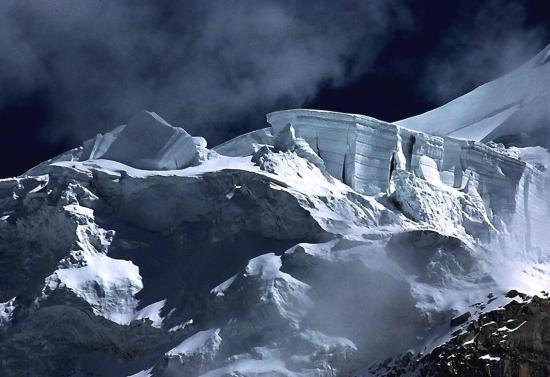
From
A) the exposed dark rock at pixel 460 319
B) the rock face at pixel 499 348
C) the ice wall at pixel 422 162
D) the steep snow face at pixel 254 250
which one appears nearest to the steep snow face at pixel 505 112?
the ice wall at pixel 422 162

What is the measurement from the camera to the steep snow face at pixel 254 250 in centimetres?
7306

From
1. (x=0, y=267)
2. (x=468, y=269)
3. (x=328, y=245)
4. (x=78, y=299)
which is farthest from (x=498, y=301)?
(x=0, y=267)

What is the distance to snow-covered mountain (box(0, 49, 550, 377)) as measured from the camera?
238 feet

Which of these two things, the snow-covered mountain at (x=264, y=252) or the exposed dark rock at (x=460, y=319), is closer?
the exposed dark rock at (x=460, y=319)

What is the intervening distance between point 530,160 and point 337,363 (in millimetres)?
30353

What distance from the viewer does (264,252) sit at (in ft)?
254

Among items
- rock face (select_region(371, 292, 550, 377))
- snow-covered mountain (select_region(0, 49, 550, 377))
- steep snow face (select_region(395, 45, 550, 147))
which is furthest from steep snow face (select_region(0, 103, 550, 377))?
steep snow face (select_region(395, 45, 550, 147))

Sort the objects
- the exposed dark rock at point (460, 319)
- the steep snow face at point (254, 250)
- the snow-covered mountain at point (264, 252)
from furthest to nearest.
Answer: the steep snow face at point (254, 250)
the snow-covered mountain at point (264, 252)
the exposed dark rock at point (460, 319)

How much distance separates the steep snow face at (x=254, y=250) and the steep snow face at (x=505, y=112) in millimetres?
11619

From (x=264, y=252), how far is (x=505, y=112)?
1263 inches

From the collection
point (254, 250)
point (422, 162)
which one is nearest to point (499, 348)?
point (254, 250)

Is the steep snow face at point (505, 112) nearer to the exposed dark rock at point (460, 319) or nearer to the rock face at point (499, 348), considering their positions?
the exposed dark rock at point (460, 319)

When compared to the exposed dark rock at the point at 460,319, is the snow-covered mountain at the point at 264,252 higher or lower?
higher

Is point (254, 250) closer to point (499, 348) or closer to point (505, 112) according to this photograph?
point (499, 348)
